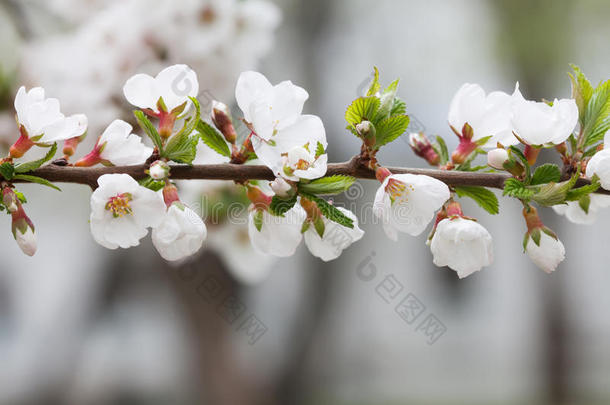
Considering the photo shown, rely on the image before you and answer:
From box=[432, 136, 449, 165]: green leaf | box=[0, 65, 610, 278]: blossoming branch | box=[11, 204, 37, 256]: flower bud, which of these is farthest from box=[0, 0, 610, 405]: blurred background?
box=[11, 204, 37, 256]: flower bud

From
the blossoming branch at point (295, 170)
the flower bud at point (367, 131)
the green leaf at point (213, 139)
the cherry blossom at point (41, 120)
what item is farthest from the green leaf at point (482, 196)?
the cherry blossom at point (41, 120)

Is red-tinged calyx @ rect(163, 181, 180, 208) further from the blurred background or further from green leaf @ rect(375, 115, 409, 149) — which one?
the blurred background

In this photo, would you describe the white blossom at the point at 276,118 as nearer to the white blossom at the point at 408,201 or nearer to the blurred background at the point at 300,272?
the white blossom at the point at 408,201

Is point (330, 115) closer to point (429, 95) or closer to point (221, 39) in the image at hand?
point (429, 95)

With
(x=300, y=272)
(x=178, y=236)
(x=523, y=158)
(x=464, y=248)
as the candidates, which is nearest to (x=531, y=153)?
(x=523, y=158)

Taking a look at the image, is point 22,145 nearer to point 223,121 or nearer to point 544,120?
point 223,121

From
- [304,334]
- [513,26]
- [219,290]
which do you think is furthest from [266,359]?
[513,26]
